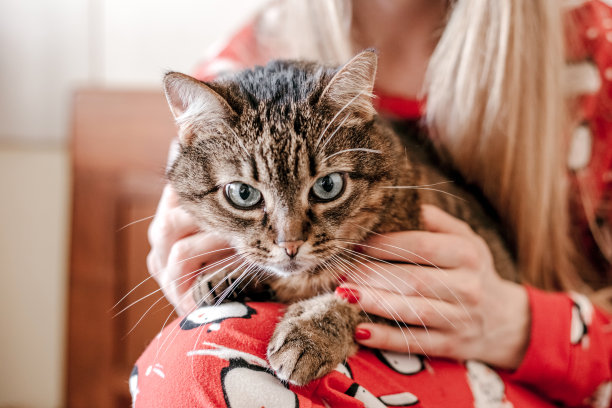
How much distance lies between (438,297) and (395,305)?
0.27 feet

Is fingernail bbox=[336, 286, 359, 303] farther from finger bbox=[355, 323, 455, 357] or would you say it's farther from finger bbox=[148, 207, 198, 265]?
finger bbox=[148, 207, 198, 265]

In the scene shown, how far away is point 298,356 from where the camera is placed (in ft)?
2.15

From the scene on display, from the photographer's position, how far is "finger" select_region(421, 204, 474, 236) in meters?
0.88

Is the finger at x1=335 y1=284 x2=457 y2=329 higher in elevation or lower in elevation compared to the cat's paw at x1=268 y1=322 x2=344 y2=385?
higher

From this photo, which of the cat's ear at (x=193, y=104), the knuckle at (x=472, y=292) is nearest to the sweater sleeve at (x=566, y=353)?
the knuckle at (x=472, y=292)

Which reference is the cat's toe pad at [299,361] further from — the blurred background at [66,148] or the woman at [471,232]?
the blurred background at [66,148]

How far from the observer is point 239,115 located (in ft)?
2.48

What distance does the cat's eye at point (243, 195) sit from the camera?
29.9 inches

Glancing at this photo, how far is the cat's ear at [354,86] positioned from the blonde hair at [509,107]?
37 cm

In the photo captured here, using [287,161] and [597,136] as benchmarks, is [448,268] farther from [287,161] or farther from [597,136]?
[597,136]

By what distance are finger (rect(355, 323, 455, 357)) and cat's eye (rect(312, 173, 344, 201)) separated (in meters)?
0.21

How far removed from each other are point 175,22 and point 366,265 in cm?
145

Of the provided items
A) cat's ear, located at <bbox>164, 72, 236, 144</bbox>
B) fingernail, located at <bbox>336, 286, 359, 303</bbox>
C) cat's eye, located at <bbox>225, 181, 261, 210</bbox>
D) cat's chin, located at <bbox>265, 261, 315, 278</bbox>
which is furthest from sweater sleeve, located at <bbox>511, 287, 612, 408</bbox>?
cat's ear, located at <bbox>164, 72, 236, 144</bbox>

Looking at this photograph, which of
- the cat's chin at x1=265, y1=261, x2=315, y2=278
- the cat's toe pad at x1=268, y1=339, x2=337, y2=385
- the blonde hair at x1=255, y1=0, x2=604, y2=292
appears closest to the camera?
the cat's toe pad at x1=268, y1=339, x2=337, y2=385
